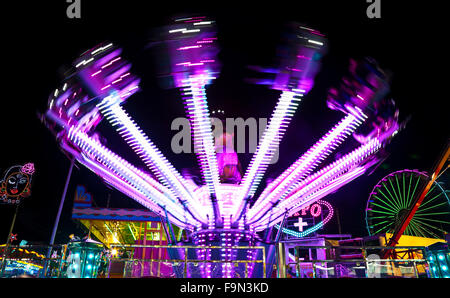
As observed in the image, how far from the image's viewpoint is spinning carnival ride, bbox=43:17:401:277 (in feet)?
25.7

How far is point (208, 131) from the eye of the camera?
833 centimetres

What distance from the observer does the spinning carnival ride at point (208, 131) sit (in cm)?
784

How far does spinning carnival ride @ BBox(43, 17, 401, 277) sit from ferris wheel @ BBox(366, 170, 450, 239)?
13.9 meters

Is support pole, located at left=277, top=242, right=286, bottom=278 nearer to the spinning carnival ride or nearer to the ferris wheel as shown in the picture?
the spinning carnival ride

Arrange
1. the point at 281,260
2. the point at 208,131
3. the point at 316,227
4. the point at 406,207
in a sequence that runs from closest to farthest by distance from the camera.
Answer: the point at 281,260 < the point at 208,131 < the point at 406,207 < the point at 316,227

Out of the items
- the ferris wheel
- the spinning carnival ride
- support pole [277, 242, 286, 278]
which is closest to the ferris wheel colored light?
the ferris wheel

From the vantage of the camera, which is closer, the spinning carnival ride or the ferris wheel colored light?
the spinning carnival ride

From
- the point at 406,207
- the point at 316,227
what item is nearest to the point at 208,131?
the point at 406,207

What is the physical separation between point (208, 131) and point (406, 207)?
20.1 meters

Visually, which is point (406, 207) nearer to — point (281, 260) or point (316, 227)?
point (316, 227)

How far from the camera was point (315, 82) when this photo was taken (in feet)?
28.5

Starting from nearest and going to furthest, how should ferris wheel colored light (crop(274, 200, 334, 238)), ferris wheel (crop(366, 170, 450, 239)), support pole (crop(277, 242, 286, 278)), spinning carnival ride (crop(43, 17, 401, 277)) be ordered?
1. support pole (crop(277, 242, 286, 278))
2. spinning carnival ride (crop(43, 17, 401, 277))
3. ferris wheel (crop(366, 170, 450, 239))
4. ferris wheel colored light (crop(274, 200, 334, 238))
